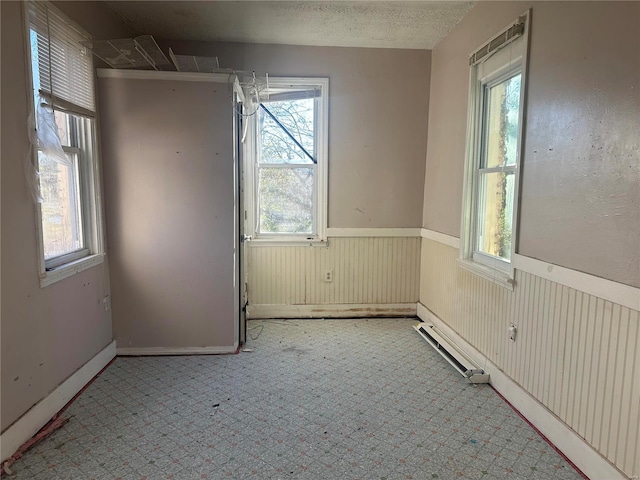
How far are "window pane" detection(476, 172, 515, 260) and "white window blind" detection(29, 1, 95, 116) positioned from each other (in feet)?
9.22

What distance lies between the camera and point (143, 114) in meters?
2.79

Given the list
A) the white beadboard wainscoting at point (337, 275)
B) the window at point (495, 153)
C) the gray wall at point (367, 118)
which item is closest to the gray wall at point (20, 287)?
the gray wall at point (367, 118)

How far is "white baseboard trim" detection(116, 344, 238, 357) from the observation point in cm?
298

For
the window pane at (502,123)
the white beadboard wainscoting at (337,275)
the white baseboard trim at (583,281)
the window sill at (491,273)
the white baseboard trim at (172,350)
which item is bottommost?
the white baseboard trim at (172,350)

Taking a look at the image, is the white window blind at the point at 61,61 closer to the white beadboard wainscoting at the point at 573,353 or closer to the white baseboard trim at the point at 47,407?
the white baseboard trim at the point at 47,407

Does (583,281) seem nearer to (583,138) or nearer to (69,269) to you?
(583,138)

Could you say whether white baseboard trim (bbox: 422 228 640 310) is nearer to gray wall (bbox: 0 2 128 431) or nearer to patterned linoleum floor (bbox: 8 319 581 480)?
patterned linoleum floor (bbox: 8 319 581 480)

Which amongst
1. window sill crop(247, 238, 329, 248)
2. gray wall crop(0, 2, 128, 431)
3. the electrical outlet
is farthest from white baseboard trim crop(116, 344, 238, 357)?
the electrical outlet

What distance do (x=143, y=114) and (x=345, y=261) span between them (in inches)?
88.6

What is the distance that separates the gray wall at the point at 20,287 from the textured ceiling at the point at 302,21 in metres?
0.90

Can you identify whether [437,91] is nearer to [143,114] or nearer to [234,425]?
[143,114]

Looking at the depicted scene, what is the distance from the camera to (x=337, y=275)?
396 centimetres

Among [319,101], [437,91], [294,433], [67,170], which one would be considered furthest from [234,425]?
[437,91]

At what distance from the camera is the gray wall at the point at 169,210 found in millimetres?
2789
